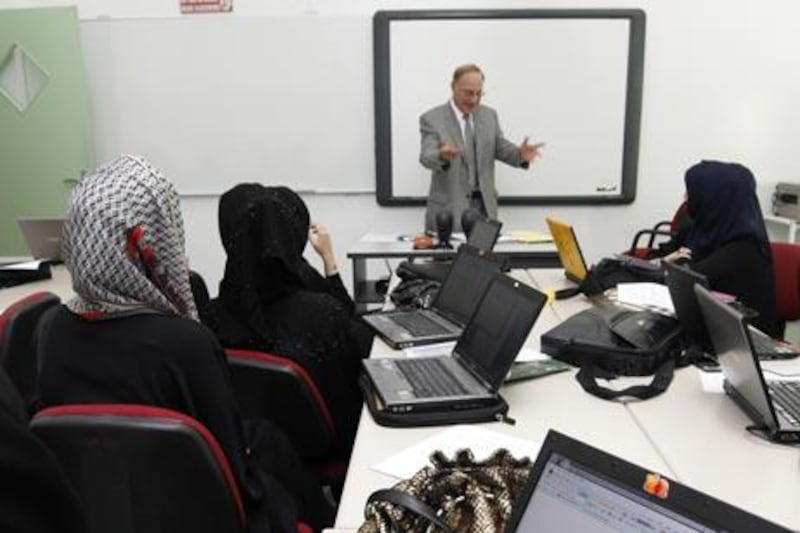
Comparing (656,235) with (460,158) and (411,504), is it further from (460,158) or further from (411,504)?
(411,504)

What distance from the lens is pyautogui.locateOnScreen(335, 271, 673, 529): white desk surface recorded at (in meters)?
1.13

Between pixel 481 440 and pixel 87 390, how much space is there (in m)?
0.75

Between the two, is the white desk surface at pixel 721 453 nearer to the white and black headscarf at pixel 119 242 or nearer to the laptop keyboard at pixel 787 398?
the laptop keyboard at pixel 787 398

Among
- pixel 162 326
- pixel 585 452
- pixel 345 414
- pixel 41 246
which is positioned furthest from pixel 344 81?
pixel 585 452

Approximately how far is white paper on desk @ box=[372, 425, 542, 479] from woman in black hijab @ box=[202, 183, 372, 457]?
466 mm

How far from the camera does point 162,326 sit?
1.23 metres

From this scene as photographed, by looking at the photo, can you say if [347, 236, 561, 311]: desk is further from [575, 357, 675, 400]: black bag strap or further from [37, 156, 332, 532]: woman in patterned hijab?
[37, 156, 332, 532]: woman in patterned hijab

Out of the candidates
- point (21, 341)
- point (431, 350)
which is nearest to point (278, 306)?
point (431, 350)

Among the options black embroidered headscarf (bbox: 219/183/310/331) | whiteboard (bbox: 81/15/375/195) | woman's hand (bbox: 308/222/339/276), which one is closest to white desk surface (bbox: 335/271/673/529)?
black embroidered headscarf (bbox: 219/183/310/331)

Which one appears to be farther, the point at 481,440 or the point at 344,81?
the point at 344,81

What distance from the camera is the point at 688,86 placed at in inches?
172

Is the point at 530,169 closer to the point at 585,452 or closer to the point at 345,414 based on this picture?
the point at 345,414

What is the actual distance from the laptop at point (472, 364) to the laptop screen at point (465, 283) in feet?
0.94

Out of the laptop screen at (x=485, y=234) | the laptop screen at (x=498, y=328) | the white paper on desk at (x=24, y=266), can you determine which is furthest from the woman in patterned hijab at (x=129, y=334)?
the white paper on desk at (x=24, y=266)
